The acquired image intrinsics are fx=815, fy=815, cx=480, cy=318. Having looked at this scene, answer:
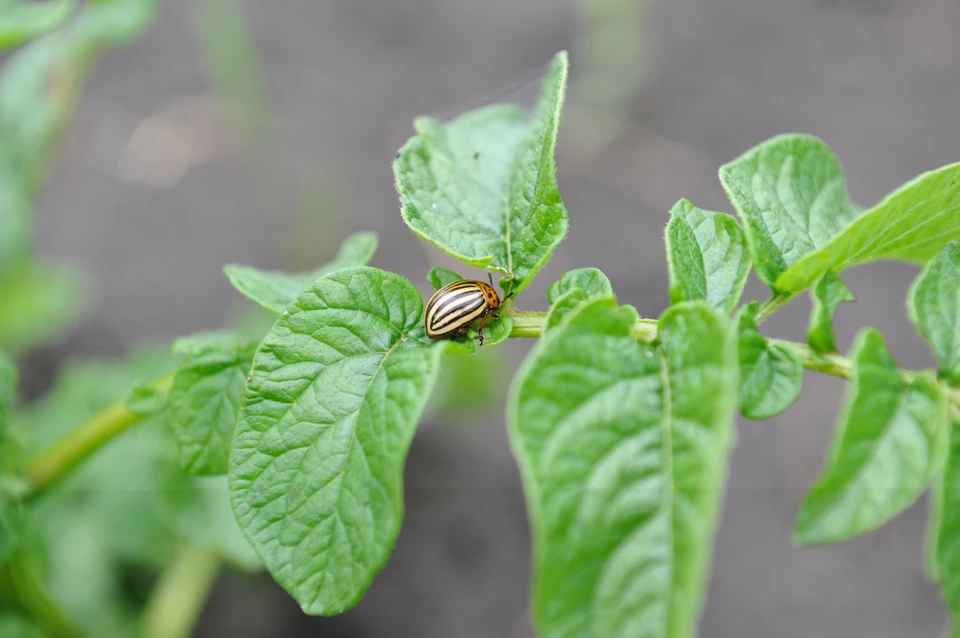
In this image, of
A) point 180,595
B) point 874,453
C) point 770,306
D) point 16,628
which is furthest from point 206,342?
point 180,595

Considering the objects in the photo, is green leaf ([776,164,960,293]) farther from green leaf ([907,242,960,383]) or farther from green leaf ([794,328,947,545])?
green leaf ([794,328,947,545])

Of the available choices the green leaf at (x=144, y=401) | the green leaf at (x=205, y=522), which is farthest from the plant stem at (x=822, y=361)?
the green leaf at (x=205, y=522)

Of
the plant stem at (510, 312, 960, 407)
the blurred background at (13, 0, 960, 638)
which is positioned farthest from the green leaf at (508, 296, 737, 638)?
the blurred background at (13, 0, 960, 638)

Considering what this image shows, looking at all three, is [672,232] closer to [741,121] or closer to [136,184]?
[741,121]

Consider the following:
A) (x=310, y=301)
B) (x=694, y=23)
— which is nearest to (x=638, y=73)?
(x=694, y=23)

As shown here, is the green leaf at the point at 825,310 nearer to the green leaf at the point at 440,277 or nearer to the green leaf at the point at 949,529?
the green leaf at the point at 949,529

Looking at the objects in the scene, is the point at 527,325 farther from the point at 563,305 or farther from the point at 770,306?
the point at 770,306
